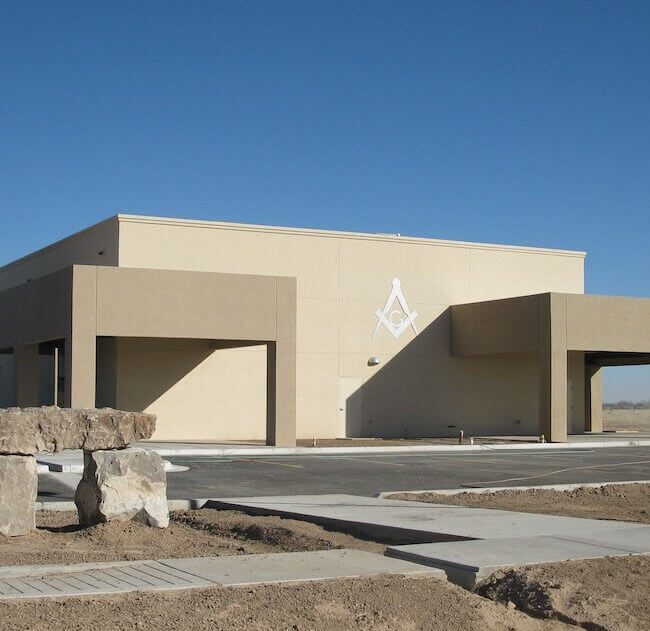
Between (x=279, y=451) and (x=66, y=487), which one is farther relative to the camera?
(x=279, y=451)

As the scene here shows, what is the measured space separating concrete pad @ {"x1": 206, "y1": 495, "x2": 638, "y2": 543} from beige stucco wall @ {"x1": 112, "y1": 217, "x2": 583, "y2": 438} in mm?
20445

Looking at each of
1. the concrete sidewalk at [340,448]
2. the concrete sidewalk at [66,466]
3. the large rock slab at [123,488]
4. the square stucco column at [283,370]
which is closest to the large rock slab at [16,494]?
the large rock slab at [123,488]

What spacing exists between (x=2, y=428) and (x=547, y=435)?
25727 mm

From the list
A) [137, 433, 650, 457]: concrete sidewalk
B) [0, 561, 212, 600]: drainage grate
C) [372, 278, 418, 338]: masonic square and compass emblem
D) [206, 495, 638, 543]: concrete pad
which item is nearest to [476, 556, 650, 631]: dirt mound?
[206, 495, 638, 543]: concrete pad

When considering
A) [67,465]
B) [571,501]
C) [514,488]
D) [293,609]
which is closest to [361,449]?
[67,465]

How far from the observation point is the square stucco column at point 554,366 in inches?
1328

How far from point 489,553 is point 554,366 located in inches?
→ 996

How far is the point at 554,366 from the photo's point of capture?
3369 cm

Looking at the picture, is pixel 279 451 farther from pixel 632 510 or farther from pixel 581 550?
pixel 581 550

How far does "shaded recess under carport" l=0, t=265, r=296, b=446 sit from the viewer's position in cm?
2789

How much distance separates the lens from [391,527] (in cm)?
1091

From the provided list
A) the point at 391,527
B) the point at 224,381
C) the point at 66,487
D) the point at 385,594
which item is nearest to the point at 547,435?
the point at 224,381

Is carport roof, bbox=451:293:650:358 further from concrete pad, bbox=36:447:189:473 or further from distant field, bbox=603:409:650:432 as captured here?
distant field, bbox=603:409:650:432

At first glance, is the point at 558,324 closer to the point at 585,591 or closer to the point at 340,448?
the point at 340,448
